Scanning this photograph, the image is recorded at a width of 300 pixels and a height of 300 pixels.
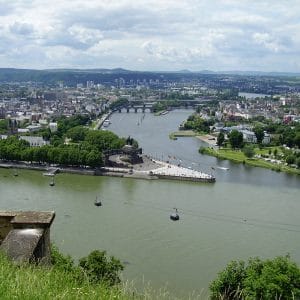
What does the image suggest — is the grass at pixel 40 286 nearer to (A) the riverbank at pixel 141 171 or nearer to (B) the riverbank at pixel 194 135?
(A) the riverbank at pixel 141 171

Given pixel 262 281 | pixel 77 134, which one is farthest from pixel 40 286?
pixel 77 134

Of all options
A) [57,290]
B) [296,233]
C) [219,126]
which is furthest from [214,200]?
[219,126]

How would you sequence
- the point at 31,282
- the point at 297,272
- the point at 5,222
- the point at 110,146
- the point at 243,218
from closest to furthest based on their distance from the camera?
the point at 31,282 → the point at 5,222 → the point at 297,272 → the point at 243,218 → the point at 110,146

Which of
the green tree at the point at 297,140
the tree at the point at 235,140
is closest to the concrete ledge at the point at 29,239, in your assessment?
the tree at the point at 235,140

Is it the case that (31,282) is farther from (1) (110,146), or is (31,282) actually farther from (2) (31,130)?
(2) (31,130)

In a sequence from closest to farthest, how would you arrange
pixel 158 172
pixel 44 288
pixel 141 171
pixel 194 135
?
pixel 44 288
pixel 158 172
pixel 141 171
pixel 194 135

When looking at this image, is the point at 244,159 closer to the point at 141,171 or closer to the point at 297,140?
the point at 297,140

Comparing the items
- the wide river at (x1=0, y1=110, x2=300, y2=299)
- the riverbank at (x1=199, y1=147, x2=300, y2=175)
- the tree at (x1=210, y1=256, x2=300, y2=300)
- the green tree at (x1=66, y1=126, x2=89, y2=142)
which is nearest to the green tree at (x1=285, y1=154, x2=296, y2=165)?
the riverbank at (x1=199, y1=147, x2=300, y2=175)
